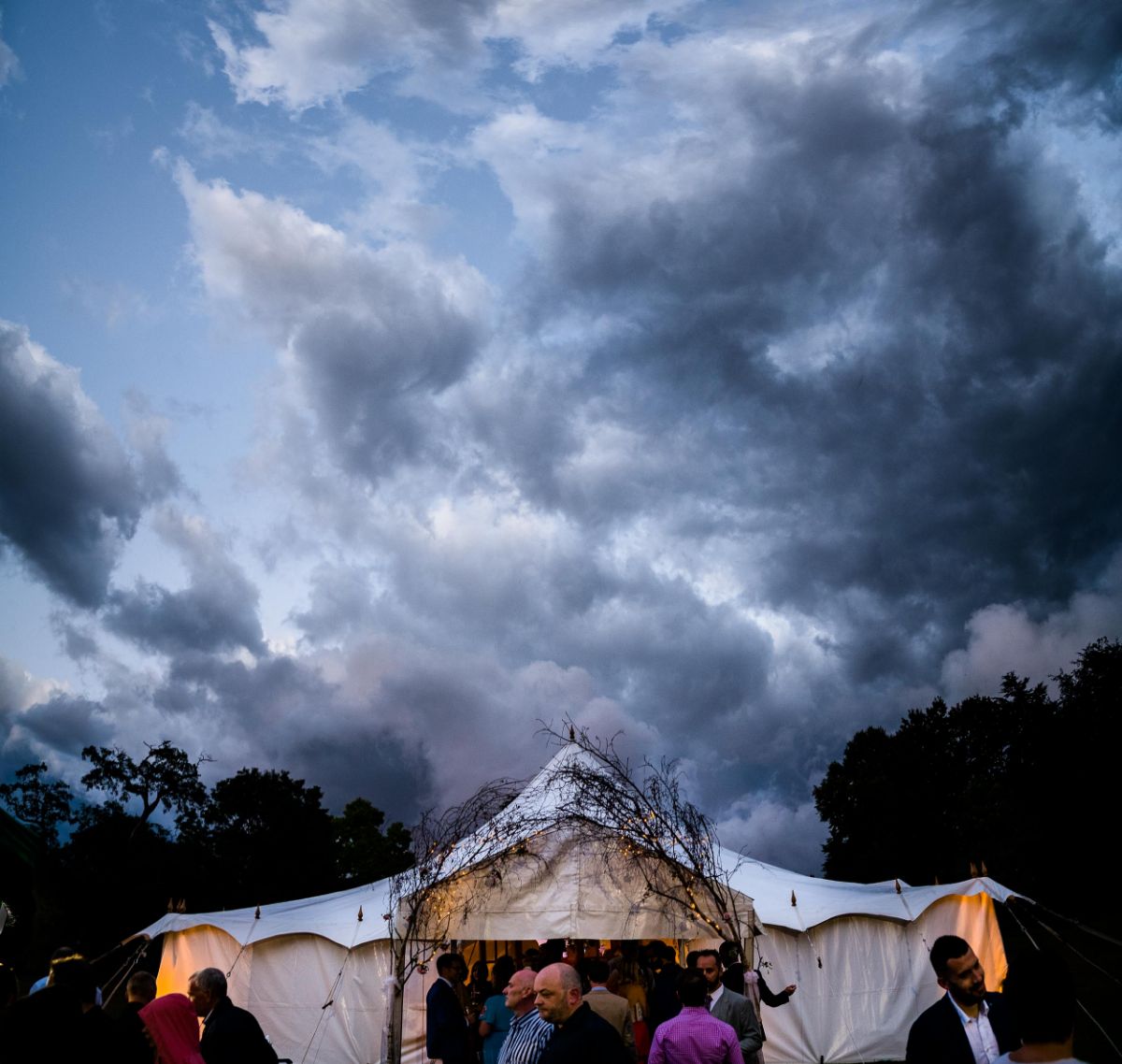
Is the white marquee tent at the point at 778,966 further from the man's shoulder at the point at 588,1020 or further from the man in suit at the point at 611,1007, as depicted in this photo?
the man's shoulder at the point at 588,1020

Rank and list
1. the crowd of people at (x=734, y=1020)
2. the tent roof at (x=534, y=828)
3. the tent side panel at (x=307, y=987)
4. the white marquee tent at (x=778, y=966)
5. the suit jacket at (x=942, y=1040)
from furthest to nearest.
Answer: the tent side panel at (x=307, y=987) < the white marquee tent at (x=778, y=966) < the tent roof at (x=534, y=828) < the suit jacket at (x=942, y=1040) < the crowd of people at (x=734, y=1020)

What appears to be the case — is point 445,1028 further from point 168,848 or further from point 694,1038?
point 168,848

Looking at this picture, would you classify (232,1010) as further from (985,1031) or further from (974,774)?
(974,774)

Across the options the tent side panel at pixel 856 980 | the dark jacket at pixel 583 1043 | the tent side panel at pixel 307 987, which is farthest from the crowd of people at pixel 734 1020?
the tent side panel at pixel 307 987

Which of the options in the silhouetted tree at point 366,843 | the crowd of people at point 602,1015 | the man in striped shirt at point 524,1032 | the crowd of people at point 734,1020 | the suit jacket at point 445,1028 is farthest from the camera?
the silhouetted tree at point 366,843

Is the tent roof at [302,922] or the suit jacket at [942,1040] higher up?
the tent roof at [302,922]

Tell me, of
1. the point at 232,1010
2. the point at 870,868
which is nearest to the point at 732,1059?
the point at 232,1010

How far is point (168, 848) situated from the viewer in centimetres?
3844

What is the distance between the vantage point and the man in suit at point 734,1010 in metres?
6.36

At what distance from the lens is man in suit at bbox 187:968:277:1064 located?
16.8ft

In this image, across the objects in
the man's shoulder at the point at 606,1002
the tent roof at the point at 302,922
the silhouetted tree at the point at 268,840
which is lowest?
the man's shoulder at the point at 606,1002

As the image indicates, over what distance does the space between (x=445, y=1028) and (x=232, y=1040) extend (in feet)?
9.44

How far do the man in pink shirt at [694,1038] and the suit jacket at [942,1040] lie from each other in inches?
40.9

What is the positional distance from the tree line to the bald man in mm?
26717
